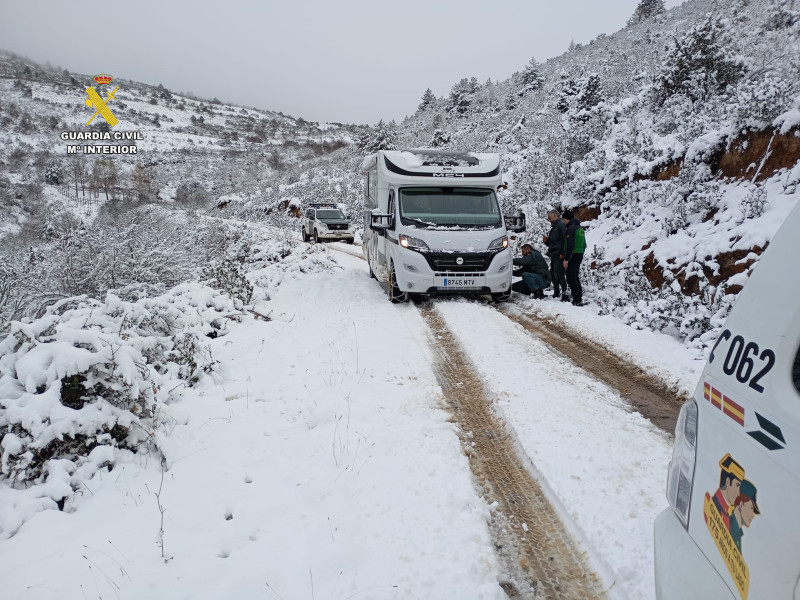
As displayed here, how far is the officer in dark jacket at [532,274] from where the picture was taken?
976 centimetres

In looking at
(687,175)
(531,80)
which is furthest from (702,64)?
(531,80)

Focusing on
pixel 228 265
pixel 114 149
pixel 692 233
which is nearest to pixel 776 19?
pixel 692 233

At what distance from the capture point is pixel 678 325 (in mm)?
7062

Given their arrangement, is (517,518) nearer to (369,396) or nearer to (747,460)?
(747,460)

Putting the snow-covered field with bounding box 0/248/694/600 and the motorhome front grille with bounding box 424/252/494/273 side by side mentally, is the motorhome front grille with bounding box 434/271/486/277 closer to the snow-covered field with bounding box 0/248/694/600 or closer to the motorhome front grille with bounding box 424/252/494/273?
the motorhome front grille with bounding box 424/252/494/273

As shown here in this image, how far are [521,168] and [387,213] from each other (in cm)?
1305

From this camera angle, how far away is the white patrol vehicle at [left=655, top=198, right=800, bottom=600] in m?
1.17

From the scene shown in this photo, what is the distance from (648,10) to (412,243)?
56044mm

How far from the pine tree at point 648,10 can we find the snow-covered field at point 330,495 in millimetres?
56587

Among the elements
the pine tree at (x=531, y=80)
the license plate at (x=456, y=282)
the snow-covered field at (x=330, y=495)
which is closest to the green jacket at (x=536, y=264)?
the license plate at (x=456, y=282)

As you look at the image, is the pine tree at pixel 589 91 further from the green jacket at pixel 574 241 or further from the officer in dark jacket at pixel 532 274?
the green jacket at pixel 574 241

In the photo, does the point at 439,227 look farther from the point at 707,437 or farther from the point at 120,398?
the point at 707,437

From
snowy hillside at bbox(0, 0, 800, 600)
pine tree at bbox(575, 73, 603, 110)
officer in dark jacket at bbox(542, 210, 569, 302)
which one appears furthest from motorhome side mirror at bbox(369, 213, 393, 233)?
pine tree at bbox(575, 73, 603, 110)

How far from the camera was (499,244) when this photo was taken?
9109mm
